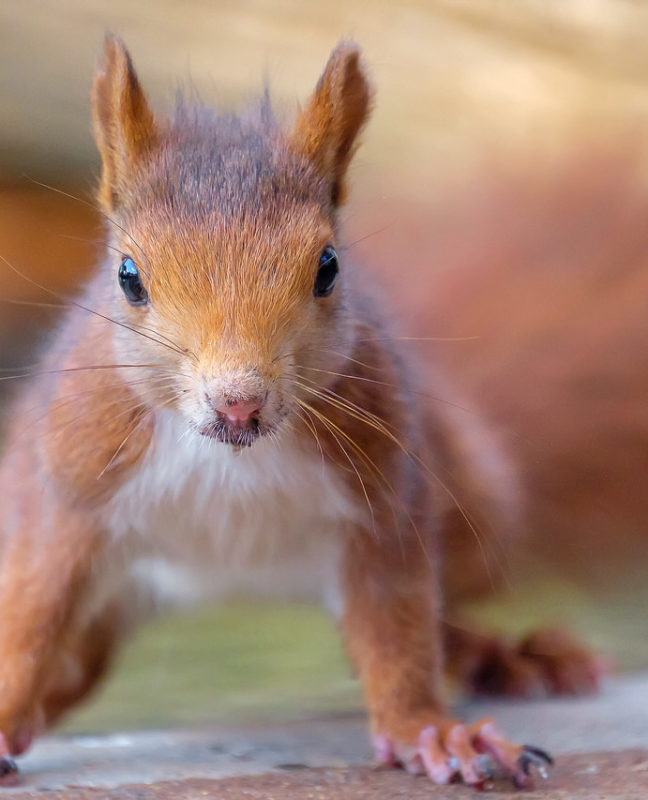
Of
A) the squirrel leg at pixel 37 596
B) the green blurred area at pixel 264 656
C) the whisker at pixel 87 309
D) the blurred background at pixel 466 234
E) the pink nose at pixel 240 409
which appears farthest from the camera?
the green blurred area at pixel 264 656

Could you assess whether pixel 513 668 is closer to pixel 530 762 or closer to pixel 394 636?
pixel 394 636

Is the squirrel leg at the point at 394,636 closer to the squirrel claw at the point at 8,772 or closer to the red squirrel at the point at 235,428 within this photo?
the red squirrel at the point at 235,428

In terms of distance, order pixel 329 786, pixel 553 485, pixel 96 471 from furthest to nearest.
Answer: pixel 553 485 < pixel 96 471 < pixel 329 786

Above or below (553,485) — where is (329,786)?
below

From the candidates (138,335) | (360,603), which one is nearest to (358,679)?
(360,603)

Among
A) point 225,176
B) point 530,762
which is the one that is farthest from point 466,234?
point 530,762

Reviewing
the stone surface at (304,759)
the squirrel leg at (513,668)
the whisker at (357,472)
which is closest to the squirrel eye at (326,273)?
the whisker at (357,472)

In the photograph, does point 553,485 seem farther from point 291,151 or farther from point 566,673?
point 291,151

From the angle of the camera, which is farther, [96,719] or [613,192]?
[613,192]
